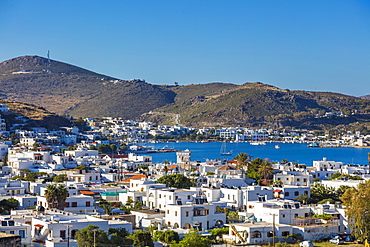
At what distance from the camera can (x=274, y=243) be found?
2412cm

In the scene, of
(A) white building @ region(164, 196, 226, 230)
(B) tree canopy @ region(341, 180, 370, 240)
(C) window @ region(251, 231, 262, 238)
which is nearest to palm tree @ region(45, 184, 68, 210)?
(A) white building @ region(164, 196, 226, 230)

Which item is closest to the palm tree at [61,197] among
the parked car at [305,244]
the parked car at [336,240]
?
the parked car at [305,244]

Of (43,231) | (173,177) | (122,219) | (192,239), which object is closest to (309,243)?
(192,239)

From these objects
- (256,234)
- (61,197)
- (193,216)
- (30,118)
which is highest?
(30,118)

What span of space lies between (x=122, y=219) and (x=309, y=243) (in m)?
7.10

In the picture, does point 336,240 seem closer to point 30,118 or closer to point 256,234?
point 256,234

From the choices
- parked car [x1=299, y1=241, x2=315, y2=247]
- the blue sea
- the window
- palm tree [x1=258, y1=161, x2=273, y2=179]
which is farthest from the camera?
the blue sea

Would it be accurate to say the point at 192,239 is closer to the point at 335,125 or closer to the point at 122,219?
the point at 122,219

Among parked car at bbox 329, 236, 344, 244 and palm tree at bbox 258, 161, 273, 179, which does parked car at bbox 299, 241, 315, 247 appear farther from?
palm tree at bbox 258, 161, 273, 179

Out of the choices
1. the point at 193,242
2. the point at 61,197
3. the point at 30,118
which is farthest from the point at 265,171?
the point at 30,118

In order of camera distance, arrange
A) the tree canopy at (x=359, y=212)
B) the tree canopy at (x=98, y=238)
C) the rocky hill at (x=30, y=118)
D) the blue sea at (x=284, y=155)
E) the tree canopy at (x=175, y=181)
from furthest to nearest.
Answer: the rocky hill at (x=30, y=118)
the blue sea at (x=284, y=155)
the tree canopy at (x=175, y=181)
the tree canopy at (x=359, y=212)
the tree canopy at (x=98, y=238)

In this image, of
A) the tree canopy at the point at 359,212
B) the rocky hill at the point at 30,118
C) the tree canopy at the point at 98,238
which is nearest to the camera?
the tree canopy at the point at 98,238

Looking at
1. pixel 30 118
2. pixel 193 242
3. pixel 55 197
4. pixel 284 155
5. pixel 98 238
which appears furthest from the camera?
pixel 30 118

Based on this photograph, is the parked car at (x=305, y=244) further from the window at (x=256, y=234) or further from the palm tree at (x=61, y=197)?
the palm tree at (x=61, y=197)
